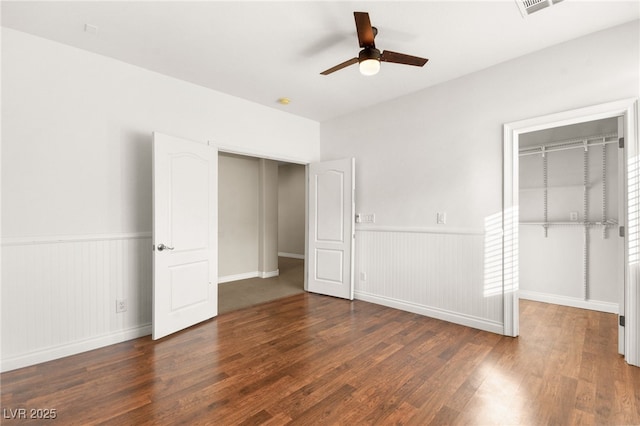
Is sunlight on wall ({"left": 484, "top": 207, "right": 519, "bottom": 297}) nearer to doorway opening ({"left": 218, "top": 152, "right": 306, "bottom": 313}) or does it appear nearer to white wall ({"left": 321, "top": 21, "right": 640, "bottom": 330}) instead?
white wall ({"left": 321, "top": 21, "right": 640, "bottom": 330})

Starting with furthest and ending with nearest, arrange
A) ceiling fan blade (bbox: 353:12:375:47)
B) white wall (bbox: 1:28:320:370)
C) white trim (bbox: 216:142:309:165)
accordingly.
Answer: white trim (bbox: 216:142:309:165) → white wall (bbox: 1:28:320:370) → ceiling fan blade (bbox: 353:12:375:47)

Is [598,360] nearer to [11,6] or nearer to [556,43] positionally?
[556,43]

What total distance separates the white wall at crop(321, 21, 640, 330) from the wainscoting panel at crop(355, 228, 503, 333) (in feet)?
0.04

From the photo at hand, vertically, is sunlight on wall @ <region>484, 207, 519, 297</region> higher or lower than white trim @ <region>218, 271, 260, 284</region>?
higher

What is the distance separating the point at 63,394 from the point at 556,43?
505cm

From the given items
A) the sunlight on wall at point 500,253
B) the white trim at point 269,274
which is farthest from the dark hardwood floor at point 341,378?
the white trim at point 269,274

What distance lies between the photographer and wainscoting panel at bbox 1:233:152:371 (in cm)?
248

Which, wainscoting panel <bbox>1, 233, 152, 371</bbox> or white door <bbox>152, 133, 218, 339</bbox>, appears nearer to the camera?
wainscoting panel <bbox>1, 233, 152, 371</bbox>

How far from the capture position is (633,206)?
250 centimetres

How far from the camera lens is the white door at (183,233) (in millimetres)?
3037

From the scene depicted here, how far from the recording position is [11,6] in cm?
225

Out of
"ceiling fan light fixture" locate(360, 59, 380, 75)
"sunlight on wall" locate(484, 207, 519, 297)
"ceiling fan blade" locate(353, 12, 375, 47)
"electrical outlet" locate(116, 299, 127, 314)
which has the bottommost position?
"electrical outlet" locate(116, 299, 127, 314)

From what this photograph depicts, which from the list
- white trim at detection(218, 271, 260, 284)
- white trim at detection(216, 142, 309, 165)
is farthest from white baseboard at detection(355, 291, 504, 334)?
white trim at detection(218, 271, 260, 284)

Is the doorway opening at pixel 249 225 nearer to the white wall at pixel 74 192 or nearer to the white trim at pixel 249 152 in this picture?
the white trim at pixel 249 152
